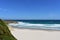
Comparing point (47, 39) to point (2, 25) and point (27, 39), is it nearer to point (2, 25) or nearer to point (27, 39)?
point (27, 39)

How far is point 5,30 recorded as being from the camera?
6.01 meters

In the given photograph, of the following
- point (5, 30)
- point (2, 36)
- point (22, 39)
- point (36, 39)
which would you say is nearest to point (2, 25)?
point (5, 30)

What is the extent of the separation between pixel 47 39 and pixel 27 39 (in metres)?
1.22

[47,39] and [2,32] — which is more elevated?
[2,32]

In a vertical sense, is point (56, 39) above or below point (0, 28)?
below

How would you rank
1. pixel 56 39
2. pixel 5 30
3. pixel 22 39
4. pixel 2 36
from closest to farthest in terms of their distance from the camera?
pixel 2 36 < pixel 5 30 < pixel 22 39 < pixel 56 39

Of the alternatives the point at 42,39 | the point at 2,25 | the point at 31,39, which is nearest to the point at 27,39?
the point at 31,39

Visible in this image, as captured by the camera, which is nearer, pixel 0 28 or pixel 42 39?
pixel 0 28

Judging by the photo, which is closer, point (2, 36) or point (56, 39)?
point (2, 36)

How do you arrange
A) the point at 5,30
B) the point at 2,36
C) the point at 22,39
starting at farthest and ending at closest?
the point at 22,39
the point at 5,30
the point at 2,36

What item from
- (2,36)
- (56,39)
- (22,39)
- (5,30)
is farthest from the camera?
(56,39)

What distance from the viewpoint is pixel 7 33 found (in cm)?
602

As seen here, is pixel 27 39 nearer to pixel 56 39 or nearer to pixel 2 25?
pixel 56 39

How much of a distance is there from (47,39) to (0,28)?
4091 mm
